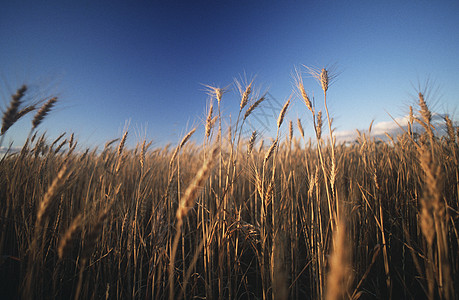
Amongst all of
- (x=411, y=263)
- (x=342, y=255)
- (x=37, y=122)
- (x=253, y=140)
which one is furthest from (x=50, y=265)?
(x=411, y=263)

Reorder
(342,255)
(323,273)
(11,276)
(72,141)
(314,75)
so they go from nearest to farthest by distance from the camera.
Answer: (342,255) → (323,273) → (11,276) → (314,75) → (72,141)

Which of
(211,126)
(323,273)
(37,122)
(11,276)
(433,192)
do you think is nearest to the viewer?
(433,192)

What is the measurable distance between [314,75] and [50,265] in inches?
123

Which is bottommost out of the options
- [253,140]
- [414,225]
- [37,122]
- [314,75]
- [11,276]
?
[11,276]

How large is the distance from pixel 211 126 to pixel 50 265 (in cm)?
209

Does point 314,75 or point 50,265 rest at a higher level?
point 314,75

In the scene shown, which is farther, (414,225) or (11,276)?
(414,225)

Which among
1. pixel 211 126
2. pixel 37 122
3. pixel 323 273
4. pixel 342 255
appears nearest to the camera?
pixel 342 255

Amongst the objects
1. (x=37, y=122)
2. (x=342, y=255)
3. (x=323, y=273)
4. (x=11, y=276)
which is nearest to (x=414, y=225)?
(x=323, y=273)

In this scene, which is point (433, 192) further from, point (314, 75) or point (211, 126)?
point (211, 126)

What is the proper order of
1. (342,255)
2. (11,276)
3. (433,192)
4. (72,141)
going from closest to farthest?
(342,255) → (433,192) → (11,276) → (72,141)

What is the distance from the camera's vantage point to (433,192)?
0.75 meters

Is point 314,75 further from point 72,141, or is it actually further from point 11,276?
point 72,141

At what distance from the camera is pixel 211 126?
68.6 inches
